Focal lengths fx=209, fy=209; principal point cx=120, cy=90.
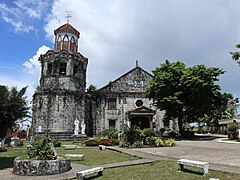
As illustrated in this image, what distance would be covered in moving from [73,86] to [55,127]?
5730 millimetres

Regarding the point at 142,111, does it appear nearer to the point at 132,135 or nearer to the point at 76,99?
the point at 76,99

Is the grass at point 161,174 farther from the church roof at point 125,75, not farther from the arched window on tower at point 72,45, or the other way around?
the arched window on tower at point 72,45

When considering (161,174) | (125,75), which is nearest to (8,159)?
(161,174)

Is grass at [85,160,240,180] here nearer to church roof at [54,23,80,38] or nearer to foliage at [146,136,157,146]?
foliage at [146,136,157,146]

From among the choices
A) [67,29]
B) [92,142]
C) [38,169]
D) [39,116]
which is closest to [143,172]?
[38,169]

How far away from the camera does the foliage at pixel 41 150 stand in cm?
735

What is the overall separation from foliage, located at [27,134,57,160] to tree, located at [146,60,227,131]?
1667 centimetres

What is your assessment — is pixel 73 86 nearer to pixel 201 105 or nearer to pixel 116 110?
pixel 116 110

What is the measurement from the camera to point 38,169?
6945mm

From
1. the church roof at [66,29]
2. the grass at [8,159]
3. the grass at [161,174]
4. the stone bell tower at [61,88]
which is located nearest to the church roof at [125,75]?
the stone bell tower at [61,88]

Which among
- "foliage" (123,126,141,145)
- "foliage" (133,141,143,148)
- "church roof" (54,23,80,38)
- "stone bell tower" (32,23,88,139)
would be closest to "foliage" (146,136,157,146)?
"foliage" (123,126,141,145)

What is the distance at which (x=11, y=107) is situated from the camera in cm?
877

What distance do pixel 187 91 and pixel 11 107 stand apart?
18973 millimetres

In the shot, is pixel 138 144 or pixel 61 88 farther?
pixel 61 88
